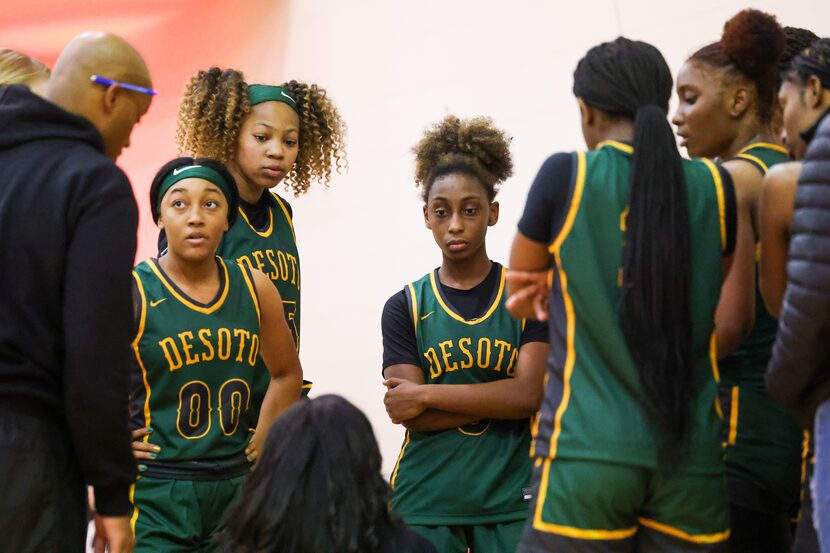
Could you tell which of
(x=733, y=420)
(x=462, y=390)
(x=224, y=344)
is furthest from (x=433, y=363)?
(x=733, y=420)

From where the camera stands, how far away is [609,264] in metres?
2.43

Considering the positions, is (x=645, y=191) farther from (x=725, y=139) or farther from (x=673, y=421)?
(x=725, y=139)

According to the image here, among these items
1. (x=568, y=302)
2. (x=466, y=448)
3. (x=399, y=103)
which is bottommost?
(x=466, y=448)

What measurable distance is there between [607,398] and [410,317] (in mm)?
1432

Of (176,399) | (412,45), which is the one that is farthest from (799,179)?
(412,45)

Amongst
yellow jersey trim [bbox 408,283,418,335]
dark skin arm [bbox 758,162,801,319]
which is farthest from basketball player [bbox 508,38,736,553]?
yellow jersey trim [bbox 408,283,418,335]

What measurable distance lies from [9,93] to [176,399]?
1.23m

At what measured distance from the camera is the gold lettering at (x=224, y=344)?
340 cm

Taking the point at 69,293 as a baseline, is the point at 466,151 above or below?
above

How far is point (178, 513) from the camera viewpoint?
3.27 m

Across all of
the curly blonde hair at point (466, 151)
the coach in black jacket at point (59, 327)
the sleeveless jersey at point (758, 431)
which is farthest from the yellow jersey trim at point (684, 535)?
the curly blonde hair at point (466, 151)

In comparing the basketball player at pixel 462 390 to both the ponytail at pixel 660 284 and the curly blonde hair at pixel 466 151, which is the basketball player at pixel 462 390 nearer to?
the curly blonde hair at pixel 466 151

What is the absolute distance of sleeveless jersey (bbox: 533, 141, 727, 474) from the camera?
2.35 metres

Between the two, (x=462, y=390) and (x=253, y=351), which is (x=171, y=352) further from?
(x=462, y=390)
